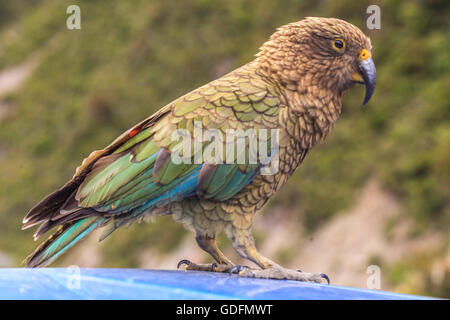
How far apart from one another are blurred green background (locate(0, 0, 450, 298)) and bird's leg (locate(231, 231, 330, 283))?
5527mm

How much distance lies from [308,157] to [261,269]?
10.0 m

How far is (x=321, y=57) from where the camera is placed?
3678 mm

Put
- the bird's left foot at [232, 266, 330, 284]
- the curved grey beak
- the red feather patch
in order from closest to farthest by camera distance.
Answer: the bird's left foot at [232, 266, 330, 284] < the red feather patch < the curved grey beak

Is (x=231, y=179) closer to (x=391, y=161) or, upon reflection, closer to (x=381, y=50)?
(x=391, y=161)

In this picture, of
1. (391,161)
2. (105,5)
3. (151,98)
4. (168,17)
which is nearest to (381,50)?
(391,161)

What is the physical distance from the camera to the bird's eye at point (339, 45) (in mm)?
3678

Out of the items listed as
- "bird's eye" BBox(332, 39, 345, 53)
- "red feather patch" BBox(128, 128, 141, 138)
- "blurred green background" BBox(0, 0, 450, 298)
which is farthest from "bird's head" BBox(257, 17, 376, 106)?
"blurred green background" BBox(0, 0, 450, 298)

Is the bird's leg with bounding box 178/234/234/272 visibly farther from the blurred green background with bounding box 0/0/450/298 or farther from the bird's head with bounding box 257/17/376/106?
the blurred green background with bounding box 0/0/450/298

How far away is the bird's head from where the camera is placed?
3.66m

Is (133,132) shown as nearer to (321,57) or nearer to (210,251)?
(210,251)

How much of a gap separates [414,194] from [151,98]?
10.2 m

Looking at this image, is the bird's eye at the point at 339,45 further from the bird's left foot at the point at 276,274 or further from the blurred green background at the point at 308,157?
the blurred green background at the point at 308,157

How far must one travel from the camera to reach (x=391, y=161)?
11.9 metres

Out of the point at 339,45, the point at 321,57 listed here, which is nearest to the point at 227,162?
the point at 321,57
